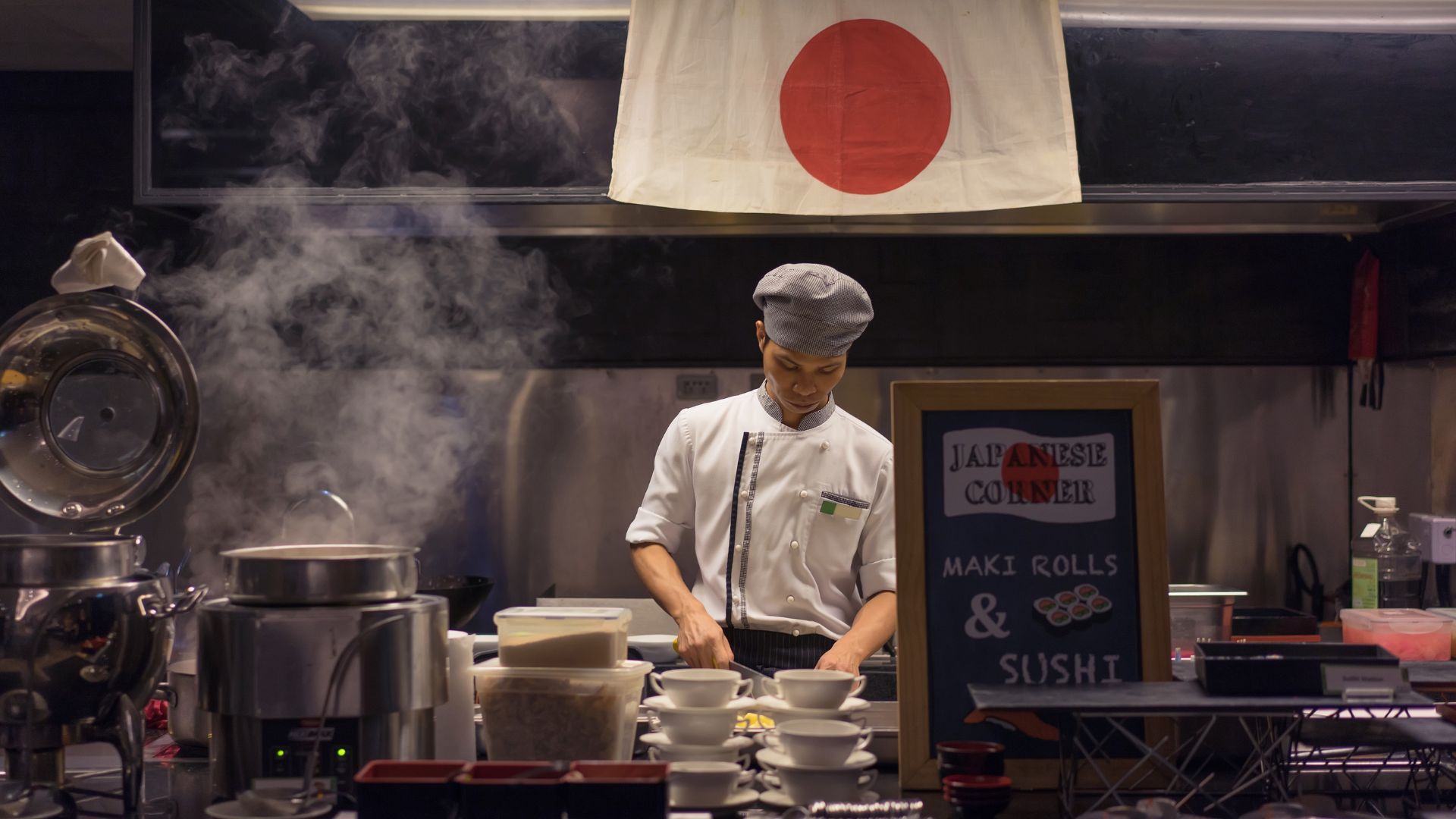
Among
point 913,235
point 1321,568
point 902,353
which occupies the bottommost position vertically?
point 1321,568

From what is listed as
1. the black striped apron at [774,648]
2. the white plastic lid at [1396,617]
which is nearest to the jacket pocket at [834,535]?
the black striped apron at [774,648]

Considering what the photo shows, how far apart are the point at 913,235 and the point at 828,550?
191 cm

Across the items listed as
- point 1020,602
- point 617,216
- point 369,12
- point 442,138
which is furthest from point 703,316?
point 1020,602

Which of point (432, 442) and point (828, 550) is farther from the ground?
point (432, 442)

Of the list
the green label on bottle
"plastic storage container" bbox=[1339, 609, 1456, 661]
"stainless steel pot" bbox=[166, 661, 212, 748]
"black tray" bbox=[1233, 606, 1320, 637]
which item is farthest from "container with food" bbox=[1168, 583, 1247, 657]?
"stainless steel pot" bbox=[166, 661, 212, 748]

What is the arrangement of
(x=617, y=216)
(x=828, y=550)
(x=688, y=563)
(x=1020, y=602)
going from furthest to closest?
(x=688, y=563) → (x=617, y=216) → (x=828, y=550) → (x=1020, y=602)

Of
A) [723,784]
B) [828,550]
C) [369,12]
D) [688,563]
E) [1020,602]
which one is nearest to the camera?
[723,784]

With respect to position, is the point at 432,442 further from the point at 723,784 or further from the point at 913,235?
the point at 723,784

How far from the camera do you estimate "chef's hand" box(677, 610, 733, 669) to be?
6.95 feet

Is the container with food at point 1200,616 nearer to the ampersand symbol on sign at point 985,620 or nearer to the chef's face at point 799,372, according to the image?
the chef's face at point 799,372

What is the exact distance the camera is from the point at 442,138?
3.37 meters

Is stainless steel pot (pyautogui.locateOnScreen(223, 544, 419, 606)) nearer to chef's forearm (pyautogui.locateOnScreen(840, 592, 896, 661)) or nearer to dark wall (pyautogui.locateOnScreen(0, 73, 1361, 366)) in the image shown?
chef's forearm (pyautogui.locateOnScreen(840, 592, 896, 661))

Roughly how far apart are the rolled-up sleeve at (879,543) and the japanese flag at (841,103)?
71cm

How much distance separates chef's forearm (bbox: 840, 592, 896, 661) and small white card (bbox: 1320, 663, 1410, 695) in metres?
1.00
